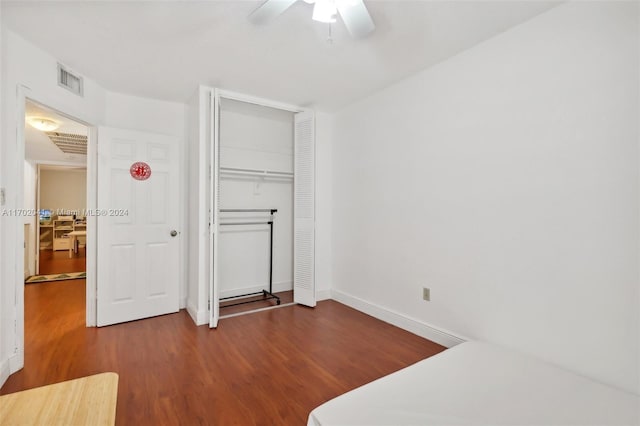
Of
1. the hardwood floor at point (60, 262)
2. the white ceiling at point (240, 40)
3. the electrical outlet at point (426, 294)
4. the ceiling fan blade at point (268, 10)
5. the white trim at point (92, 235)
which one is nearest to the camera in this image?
the ceiling fan blade at point (268, 10)

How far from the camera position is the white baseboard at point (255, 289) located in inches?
157

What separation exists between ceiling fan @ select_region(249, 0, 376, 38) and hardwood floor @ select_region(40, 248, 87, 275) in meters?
6.12

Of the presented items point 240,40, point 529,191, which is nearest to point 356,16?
point 240,40

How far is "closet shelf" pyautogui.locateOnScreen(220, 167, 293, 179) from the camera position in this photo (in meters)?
3.80

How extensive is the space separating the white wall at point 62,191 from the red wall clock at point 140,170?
21.9 ft

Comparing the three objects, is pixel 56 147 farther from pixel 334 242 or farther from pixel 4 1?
pixel 334 242

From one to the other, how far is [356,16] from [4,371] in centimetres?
329

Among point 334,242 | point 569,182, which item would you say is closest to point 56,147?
point 334,242

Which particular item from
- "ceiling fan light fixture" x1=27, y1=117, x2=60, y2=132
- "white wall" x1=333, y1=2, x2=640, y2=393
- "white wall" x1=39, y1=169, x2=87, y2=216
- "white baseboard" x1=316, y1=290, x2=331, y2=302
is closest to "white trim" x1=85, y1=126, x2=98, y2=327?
"ceiling fan light fixture" x1=27, y1=117, x2=60, y2=132

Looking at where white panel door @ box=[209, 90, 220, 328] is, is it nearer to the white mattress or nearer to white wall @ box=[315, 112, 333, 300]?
white wall @ box=[315, 112, 333, 300]

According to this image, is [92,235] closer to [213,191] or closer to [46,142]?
[213,191]

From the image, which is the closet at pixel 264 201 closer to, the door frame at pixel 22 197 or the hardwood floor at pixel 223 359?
the hardwood floor at pixel 223 359

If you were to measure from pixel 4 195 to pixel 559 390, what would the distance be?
373cm

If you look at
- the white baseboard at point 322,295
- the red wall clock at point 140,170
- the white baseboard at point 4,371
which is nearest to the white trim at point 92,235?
the red wall clock at point 140,170
